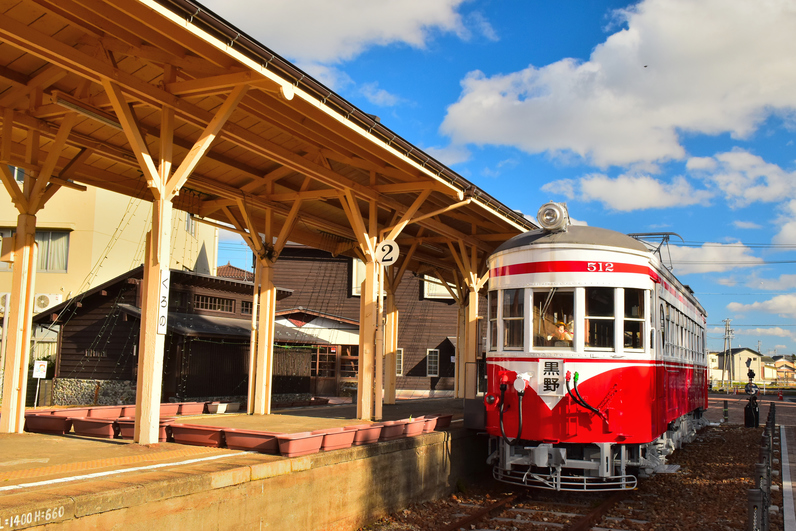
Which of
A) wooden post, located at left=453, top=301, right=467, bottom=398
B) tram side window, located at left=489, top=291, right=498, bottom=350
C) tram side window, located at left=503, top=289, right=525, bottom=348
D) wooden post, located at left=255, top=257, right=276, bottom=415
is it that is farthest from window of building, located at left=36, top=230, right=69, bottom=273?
tram side window, located at left=503, top=289, right=525, bottom=348

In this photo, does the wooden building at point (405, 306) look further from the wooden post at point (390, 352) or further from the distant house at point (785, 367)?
the distant house at point (785, 367)

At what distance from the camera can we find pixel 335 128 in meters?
8.87

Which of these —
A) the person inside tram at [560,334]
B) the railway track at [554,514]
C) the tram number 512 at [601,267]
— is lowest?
the railway track at [554,514]

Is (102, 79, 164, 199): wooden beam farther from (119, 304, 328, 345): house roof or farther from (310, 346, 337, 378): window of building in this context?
(310, 346, 337, 378): window of building

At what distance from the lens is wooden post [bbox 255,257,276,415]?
1148 centimetres

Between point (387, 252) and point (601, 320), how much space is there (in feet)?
11.8

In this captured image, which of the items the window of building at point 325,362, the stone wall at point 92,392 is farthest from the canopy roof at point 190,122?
the window of building at point 325,362

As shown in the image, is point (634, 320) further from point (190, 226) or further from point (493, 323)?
point (190, 226)

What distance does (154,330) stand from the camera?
7.24 meters

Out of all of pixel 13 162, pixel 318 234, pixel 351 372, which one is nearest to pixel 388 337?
pixel 318 234

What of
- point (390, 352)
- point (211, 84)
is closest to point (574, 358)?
point (211, 84)

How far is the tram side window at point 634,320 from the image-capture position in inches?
355

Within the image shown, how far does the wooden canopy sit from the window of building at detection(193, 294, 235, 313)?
6.56 meters

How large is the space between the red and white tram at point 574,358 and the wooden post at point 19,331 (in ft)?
20.4
